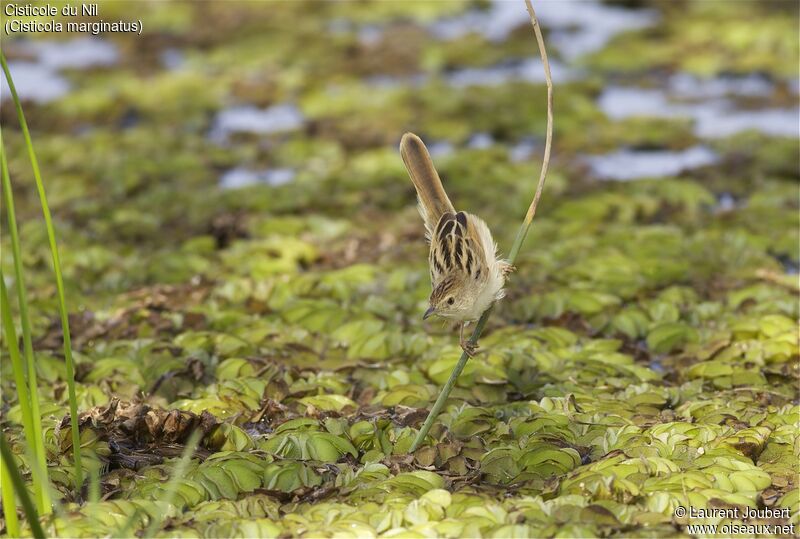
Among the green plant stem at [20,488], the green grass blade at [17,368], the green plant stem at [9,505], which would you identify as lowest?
the green plant stem at [9,505]

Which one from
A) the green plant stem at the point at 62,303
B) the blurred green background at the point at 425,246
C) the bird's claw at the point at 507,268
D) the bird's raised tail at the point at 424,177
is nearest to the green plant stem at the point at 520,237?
the bird's claw at the point at 507,268

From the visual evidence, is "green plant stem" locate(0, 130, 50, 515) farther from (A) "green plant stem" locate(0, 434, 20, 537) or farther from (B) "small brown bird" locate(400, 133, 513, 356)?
(B) "small brown bird" locate(400, 133, 513, 356)

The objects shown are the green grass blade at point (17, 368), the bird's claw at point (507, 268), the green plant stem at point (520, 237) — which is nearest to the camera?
the green grass blade at point (17, 368)

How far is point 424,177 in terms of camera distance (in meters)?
3.99

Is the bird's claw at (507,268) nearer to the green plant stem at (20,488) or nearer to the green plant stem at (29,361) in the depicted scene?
the green plant stem at (29,361)

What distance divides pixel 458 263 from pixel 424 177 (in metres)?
0.43

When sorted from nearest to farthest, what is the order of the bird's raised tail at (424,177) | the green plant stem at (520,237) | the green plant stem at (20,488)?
the green plant stem at (20,488), the green plant stem at (520,237), the bird's raised tail at (424,177)

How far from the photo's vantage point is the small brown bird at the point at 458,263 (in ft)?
12.3

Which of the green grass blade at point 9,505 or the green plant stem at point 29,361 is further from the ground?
the green plant stem at point 29,361

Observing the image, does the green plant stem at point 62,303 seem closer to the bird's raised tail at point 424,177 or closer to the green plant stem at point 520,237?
the green plant stem at point 520,237

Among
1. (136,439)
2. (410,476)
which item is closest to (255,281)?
(136,439)

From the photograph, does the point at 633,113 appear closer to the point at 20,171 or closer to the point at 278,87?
the point at 278,87

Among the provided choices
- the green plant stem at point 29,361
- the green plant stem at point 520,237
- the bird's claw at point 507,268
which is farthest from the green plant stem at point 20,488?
the bird's claw at point 507,268

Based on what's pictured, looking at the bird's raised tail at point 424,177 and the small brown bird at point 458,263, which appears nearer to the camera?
the small brown bird at point 458,263
